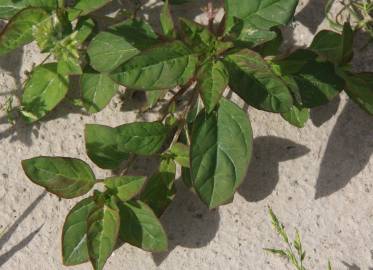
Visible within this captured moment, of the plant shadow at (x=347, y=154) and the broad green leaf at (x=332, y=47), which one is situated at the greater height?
the broad green leaf at (x=332, y=47)

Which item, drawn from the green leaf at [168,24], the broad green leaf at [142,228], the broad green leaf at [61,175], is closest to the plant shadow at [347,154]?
the broad green leaf at [142,228]

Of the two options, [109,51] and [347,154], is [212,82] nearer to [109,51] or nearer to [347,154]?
[109,51]

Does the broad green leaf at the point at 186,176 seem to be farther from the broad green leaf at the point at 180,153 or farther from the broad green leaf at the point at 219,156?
the broad green leaf at the point at 219,156

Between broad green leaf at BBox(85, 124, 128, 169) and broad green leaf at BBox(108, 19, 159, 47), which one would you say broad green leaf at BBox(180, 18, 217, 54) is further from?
broad green leaf at BBox(85, 124, 128, 169)

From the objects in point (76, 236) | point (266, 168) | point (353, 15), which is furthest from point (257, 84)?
point (76, 236)

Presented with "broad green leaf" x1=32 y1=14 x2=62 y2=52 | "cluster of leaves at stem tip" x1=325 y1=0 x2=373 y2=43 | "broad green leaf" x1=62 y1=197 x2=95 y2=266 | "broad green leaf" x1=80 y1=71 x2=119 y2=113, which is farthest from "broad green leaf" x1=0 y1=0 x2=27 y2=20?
"cluster of leaves at stem tip" x1=325 y1=0 x2=373 y2=43

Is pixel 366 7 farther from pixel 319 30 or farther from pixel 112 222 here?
pixel 112 222

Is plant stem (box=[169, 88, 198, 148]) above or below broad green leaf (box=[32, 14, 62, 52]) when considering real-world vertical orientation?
below
